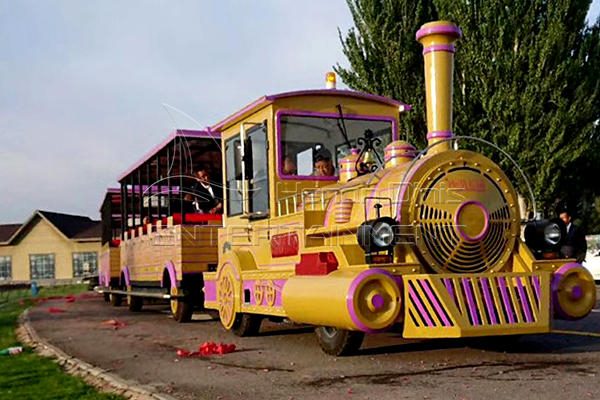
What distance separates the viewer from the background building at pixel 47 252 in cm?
4734

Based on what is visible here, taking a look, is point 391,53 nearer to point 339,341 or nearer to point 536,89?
point 536,89

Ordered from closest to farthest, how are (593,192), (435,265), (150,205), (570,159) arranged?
(435,265)
(150,205)
(570,159)
(593,192)

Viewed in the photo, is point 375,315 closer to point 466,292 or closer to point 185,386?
point 466,292

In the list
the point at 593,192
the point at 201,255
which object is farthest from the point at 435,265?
the point at 593,192

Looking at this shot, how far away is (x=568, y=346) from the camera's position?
25.0ft

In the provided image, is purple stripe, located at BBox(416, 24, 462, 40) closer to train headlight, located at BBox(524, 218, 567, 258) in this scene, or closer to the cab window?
the cab window

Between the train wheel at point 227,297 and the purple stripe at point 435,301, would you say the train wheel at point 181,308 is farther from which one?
the purple stripe at point 435,301

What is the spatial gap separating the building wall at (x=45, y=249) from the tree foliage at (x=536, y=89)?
30.5 m

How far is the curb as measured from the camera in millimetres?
5871

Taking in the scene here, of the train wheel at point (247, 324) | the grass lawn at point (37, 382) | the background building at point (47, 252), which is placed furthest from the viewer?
the background building at point (47, 252)

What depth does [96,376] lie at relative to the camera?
6.95 metres

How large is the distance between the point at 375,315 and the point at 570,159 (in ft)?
53.0

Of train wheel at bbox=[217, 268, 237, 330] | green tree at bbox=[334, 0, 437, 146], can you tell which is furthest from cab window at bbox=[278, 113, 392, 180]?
green tree at bbox=[334, 0, 437, 146]

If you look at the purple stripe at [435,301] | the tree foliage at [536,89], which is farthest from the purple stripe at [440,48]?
the tree foliage at [536,89]
